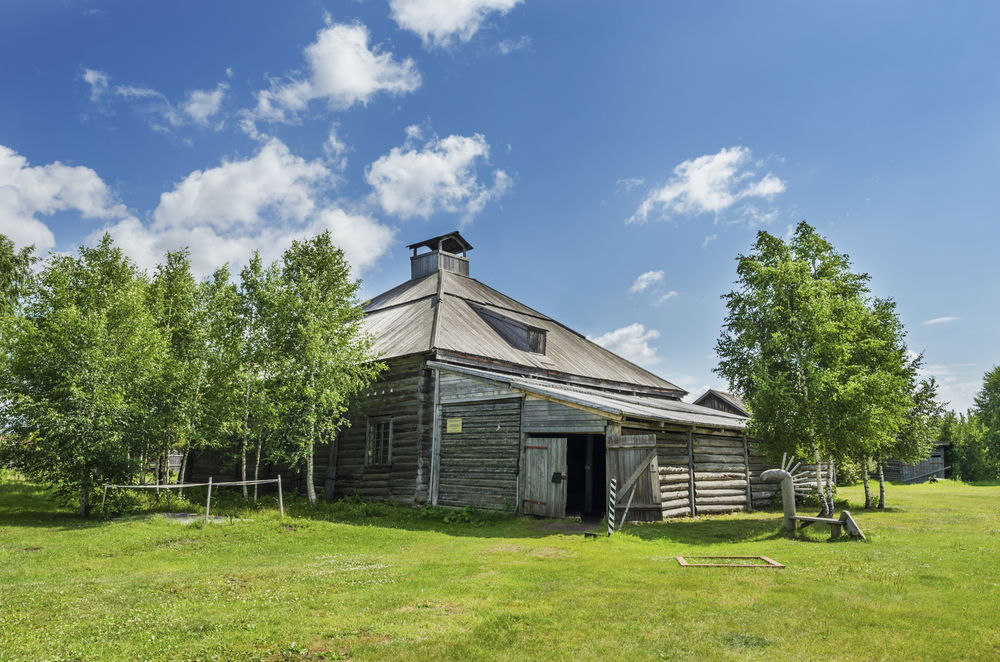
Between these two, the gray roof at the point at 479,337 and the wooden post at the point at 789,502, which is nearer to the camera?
the wooden post at the point at 789,502

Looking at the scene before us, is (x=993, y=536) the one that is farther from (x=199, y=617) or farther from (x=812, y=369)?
(x=199, y=617)

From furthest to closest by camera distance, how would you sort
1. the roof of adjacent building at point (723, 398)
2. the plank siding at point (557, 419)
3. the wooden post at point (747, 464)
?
1. the roof of adjacent building at point (723, 398)
2. the wooden post at point (747, 464)
3. the plank siding at point (557, 419)

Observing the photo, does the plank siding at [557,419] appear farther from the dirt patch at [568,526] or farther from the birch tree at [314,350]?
the birch tree at [314,350]

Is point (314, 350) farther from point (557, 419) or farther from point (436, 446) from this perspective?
point (557, 419)

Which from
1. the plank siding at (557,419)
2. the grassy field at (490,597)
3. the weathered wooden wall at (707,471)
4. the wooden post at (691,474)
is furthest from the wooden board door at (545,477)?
the wooden post at (691,474)

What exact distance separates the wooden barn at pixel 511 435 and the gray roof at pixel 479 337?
3.4 inches

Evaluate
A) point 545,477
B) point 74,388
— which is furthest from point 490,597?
point 74,388

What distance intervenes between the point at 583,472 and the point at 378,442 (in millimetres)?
8101

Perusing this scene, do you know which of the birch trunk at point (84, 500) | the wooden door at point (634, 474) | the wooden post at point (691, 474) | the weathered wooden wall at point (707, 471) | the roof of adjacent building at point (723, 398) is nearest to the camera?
the wooden door at point (634, 474)

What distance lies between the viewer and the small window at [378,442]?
2211 centimetres

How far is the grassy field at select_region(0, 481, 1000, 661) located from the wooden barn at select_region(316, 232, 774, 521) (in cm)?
288

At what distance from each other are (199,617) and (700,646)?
5465 millimetres

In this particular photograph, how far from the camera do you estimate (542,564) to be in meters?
10.8

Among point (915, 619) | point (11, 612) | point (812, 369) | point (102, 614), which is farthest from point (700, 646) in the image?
point (812, 369)
